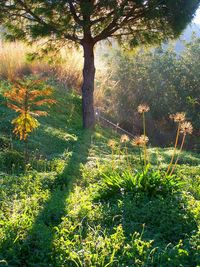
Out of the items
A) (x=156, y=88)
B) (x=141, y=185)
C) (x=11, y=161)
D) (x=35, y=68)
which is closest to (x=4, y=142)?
(x=11, y=161)

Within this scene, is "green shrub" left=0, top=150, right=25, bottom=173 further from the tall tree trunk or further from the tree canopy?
the tall tree trunk

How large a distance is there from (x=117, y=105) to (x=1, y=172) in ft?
23.2

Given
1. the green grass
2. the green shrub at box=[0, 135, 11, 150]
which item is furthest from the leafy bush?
the green grass

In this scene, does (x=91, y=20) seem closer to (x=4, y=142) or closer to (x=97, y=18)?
(x=97, y=18)

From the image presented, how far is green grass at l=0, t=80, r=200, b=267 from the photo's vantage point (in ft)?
10.5

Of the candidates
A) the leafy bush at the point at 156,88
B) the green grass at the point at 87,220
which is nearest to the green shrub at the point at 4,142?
the green grass at the point at 87,220

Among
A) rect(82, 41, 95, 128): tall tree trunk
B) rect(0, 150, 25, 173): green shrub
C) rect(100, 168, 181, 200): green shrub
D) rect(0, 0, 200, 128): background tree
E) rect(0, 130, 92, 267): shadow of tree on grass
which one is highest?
rect(0, 0, 200, 128): background tree

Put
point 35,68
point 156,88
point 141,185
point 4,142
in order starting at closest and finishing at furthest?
point 141,185
point 4,142
point 156,88
point 35,68

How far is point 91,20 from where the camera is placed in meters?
8.01

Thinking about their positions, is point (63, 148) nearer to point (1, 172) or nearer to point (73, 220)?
point (1, 172)

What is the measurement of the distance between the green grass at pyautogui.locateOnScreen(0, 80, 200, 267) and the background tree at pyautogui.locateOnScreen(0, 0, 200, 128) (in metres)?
2.80

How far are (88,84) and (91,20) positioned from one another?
1.32m

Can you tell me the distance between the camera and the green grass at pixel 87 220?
3.19 m

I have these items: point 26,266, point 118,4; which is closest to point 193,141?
point 118,4
